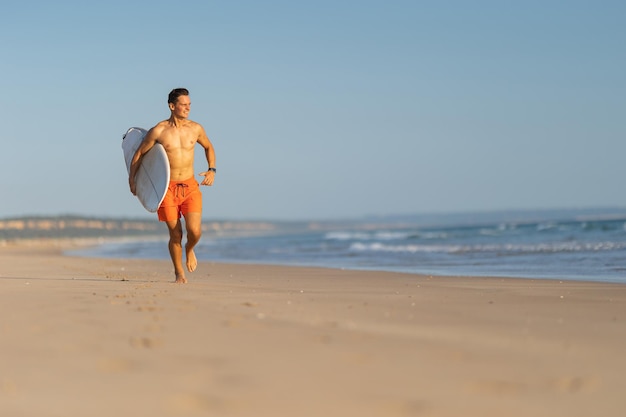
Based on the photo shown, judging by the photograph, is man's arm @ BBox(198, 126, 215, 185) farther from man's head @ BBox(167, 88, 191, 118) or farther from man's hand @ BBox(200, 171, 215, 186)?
man's head @ BBox(167, 88, 191, 118)

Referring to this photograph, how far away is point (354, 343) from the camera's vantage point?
3.95m

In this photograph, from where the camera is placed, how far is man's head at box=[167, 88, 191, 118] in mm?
8203

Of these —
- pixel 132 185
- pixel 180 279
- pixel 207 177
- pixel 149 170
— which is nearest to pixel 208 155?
pixel 207 177

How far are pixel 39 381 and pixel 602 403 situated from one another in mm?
Answer: 2072

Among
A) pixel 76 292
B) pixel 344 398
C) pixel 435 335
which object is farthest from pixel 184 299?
pixel 344 398

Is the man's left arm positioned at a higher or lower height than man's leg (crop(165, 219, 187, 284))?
higher

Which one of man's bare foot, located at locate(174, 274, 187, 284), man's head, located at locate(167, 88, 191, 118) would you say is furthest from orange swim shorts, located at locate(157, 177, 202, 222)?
man's head, located at locate(167, 88, 191, 118)

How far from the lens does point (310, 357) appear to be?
359 centimetres

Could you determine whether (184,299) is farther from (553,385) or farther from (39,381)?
(553,385)

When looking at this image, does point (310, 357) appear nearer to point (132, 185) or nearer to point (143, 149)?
point (143, 149)

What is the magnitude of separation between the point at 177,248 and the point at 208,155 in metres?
1.03

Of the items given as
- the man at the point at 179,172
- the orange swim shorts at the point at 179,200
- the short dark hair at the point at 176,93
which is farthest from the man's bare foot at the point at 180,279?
the short dark hair at the point at 176,93

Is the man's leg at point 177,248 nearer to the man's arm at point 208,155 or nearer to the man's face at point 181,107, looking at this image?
the man's arm at point 208,155

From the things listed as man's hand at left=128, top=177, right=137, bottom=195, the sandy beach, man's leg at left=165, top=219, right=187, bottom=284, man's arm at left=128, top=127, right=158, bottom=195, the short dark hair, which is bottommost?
the sandy beach
